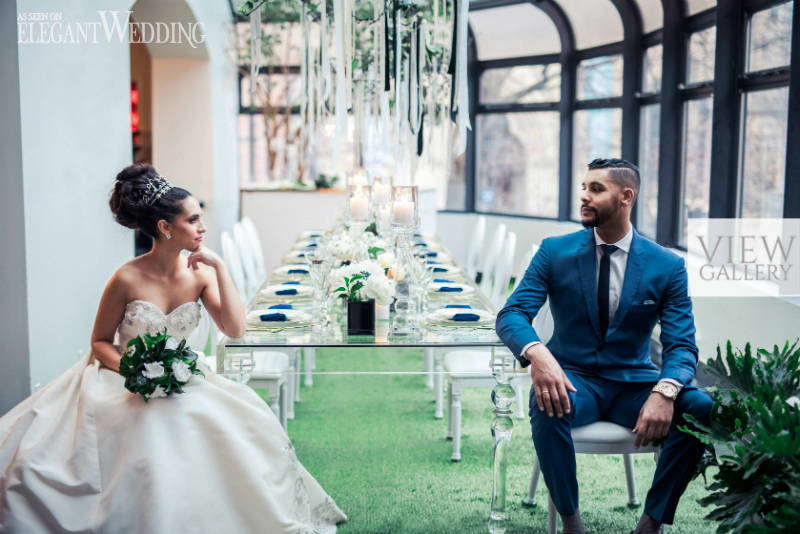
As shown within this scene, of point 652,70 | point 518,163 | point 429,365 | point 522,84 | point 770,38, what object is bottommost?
point 429,365

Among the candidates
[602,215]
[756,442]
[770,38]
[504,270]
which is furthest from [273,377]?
[770,38]

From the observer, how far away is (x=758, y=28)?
16.2ft

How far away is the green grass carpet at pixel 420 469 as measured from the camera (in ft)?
10.2

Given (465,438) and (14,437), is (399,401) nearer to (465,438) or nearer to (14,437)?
(465,438)

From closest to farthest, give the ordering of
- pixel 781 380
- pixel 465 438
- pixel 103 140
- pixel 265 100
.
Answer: pixel 781 380 → pixel 465 438 → pixel 103 140 → pixel 265 100

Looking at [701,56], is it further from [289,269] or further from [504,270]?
[289,269]

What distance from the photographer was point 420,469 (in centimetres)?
365

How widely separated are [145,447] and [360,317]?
3.16 feet

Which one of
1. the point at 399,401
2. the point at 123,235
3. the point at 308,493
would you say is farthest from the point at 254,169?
the point at 308,493

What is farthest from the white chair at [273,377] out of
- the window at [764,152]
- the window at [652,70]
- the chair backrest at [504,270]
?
the window at [652,70]

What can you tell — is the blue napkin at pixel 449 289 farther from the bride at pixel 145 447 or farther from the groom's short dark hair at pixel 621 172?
the bride at pixel 145 447

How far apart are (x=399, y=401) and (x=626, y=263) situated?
2.18m

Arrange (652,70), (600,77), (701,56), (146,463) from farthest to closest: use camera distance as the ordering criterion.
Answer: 1. (600,77)
2. (652,70)
3. (701,56)
4. (146,463)

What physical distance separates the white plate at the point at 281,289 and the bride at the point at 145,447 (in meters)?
0.85
